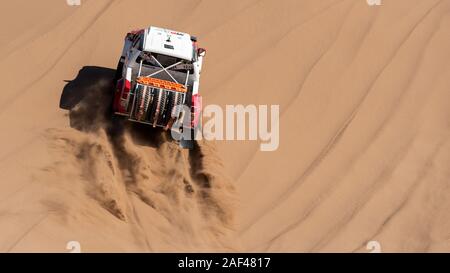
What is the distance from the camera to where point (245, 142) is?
13203 mm

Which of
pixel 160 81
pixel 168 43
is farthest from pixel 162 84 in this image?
pixel 168 43

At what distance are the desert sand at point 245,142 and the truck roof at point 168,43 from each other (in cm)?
118

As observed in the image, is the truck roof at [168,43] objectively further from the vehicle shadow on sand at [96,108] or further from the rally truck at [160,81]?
the vehicle shadow on sand at [96,108]

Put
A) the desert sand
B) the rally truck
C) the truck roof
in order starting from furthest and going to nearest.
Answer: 1. the truck roof
2. the rally truck
3. the desert sand

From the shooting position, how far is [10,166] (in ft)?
37.6

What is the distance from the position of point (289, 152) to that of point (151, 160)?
7.81 feet

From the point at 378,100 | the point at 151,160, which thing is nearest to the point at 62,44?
the point at 151,160

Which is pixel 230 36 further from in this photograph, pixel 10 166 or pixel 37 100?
pixel 10 166

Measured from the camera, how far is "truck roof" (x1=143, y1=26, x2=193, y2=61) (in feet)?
41.9

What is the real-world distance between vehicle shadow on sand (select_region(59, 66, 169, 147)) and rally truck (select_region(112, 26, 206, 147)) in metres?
0.22

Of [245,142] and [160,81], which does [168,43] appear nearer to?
[160,81]

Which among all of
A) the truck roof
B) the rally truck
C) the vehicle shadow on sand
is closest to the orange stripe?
the rally truck

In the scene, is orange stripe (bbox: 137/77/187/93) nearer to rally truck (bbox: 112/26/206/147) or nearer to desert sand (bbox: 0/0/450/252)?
rally truck (bbox: 112/26/206/147)

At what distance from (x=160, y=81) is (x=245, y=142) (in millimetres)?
1849
